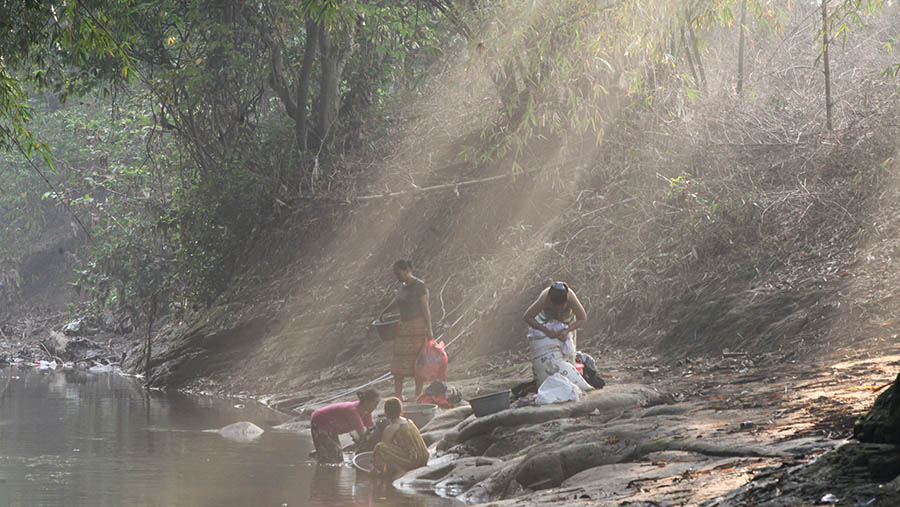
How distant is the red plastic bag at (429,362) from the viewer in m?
12.4

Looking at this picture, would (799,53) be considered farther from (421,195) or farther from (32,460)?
(32,460)

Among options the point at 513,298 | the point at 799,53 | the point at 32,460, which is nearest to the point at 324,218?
the point at 513,298

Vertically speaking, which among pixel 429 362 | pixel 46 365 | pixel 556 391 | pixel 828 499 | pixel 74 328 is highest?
pixel 74 328

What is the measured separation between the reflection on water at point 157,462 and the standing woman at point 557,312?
2.27m

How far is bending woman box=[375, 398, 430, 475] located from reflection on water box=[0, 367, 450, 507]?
0.91 feet

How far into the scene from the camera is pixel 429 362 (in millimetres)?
12422

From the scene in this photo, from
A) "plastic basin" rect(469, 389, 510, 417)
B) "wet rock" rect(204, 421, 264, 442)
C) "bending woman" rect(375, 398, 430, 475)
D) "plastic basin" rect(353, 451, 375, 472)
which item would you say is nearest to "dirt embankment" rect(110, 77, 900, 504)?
"plastic basin" rect(469, 389, 510, 417)

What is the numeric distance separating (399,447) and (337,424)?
3.99ft

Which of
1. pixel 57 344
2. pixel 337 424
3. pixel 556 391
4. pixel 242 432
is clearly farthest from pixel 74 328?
pixel 556 391

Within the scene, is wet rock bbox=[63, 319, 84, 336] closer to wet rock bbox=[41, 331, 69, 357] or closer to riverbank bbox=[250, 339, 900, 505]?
wet rock bbox=[41, 331, 69, 357]

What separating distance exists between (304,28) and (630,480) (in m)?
16.4

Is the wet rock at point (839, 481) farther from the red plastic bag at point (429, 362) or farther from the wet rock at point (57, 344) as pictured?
the wet rock at point (57, 344)

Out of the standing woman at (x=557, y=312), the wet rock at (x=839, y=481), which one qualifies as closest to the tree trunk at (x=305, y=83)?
the standing woman at (x=557, y=312)

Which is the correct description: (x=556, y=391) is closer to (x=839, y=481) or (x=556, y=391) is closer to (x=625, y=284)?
(x=625, y=284)
